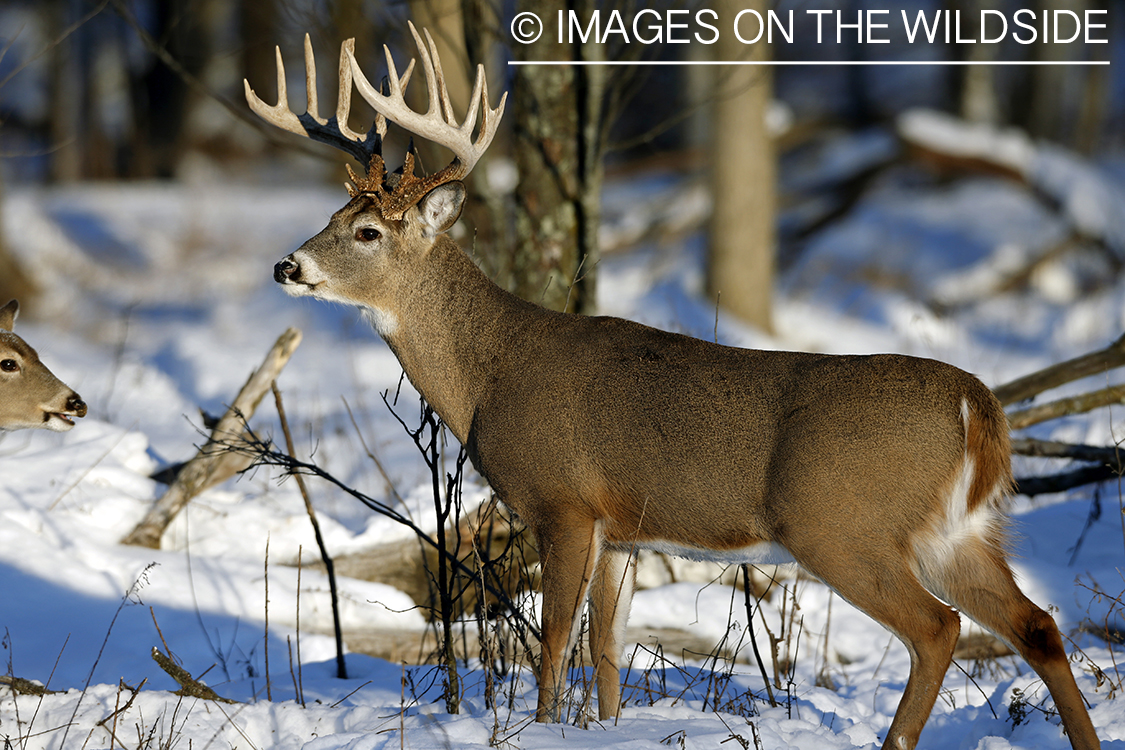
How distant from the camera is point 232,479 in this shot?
22.9 feet

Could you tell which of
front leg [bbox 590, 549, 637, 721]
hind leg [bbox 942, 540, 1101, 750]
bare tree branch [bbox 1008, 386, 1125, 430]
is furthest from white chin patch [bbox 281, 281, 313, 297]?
bare tree branch [bbox 1008, 386, 1125, 430]

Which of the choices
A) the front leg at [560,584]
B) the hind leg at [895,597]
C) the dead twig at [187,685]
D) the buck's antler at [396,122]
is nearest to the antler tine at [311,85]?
the buck's antler at [396,122]

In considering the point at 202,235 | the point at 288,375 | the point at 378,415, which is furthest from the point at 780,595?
the point at 202,235

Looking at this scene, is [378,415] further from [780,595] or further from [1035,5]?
[1035,5]

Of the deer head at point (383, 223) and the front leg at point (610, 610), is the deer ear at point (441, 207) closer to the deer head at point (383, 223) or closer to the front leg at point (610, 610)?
the deer head at point (383, 223)

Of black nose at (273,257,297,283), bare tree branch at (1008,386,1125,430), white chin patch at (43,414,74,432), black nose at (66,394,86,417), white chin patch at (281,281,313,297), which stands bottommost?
bare tree branch at (1008,386,1125,430)

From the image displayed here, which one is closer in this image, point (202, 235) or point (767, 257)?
point (767, 257)

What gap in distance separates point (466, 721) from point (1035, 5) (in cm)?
2348

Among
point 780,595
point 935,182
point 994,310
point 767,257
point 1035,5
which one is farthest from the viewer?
point 1035,5

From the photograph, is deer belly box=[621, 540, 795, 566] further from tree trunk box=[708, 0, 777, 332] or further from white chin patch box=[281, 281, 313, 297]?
tree trunk box=[708, 0, 777, 332]

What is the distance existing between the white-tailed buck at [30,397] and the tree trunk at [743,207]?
8.84 m

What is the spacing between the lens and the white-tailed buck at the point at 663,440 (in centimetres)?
382

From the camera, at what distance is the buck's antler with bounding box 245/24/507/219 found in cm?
460

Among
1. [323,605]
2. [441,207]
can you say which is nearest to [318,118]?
[441,207]
